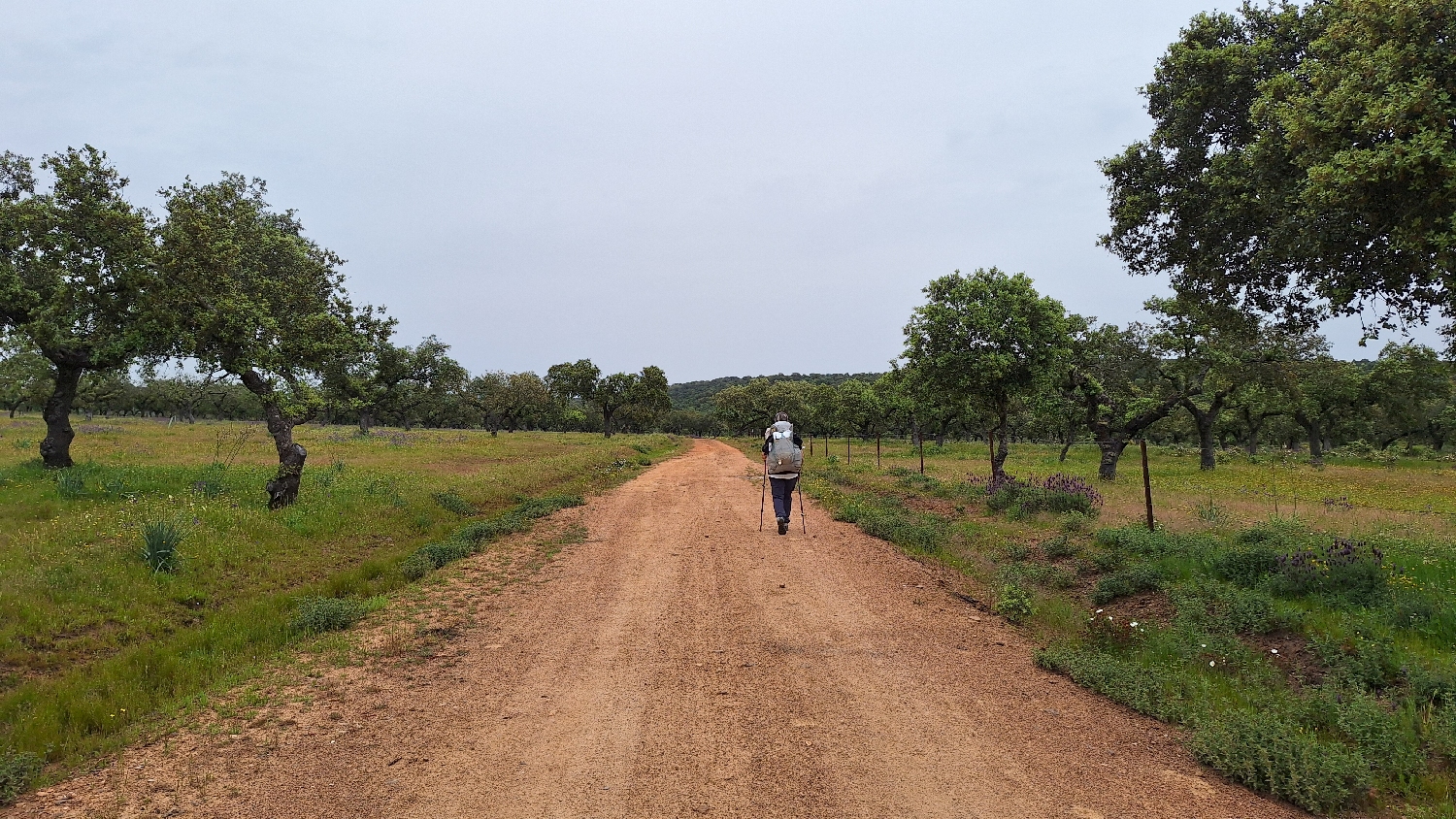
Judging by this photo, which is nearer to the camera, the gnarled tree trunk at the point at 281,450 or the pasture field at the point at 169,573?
the pasture field at the point at 169,573

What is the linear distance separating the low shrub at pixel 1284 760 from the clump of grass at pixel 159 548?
12713mm

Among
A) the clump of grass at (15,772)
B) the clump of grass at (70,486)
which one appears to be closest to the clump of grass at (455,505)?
the clump of grass at (70,486)

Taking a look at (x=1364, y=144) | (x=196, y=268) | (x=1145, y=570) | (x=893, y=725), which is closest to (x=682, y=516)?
(x=1145, y=570)

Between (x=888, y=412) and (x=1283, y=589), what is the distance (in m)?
56.0

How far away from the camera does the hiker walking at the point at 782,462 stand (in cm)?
1268

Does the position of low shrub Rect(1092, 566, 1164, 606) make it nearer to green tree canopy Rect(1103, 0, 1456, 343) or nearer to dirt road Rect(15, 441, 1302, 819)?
dirt road Rect(15, 441, 1302, 819)

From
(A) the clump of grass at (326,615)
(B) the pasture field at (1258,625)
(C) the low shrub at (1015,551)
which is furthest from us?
(C) the low shrub at (1015,551)

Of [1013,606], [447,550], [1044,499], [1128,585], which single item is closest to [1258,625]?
[1128,585]

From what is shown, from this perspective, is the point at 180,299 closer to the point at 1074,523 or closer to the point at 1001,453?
the point at 1074,523

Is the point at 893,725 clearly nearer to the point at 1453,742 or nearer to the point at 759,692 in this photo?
the point at 759,692

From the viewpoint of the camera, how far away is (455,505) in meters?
15.9

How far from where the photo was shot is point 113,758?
15.6 ft

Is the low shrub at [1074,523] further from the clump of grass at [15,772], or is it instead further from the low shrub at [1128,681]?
the clump of grass at [15,772]

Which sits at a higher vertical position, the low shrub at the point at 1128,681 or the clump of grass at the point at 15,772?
the clump of grass at the point at 15,772
